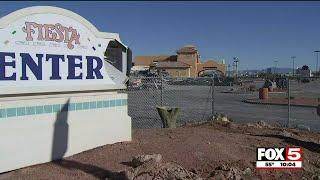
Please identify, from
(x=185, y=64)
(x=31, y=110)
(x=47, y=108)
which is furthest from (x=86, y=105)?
(x=185, y=64)

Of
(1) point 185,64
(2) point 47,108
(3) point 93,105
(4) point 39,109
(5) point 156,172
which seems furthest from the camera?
(1) point 185,64

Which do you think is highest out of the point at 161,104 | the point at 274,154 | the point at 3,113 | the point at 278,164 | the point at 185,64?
the point at 185,64

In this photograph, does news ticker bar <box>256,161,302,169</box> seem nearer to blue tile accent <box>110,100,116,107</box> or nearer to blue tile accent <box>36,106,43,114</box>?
blue tile accent <box>110,100,116,107</box>

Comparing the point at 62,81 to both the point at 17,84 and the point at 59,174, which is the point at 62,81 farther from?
the point at 59,174

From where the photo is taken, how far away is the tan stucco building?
85688 millimetres

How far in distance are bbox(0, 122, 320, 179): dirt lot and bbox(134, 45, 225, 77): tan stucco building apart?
7360 centimetres

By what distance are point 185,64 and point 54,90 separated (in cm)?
7961

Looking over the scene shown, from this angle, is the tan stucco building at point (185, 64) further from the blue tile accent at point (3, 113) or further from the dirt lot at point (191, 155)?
the blue tile accent at point (3, 113)

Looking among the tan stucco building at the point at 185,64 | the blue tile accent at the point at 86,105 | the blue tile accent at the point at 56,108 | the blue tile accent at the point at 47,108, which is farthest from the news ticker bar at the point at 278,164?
the tan stucco building at the point at 185,64

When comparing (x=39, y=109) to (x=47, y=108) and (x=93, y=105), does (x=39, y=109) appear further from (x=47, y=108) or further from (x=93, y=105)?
(x=93, y=105)

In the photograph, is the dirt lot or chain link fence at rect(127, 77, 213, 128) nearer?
the dirt lot

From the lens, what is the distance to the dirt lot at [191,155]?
24.4ft

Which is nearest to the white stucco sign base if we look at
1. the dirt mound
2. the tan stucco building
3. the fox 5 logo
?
the dirt mound

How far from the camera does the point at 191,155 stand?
28.1 feet
